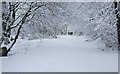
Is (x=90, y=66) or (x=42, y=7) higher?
(x=42, y=7)

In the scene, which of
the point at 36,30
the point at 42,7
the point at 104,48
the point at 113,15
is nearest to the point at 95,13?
the point at 113,15

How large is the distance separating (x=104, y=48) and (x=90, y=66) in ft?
18.6

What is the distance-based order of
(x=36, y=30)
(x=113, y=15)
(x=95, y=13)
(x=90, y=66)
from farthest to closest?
(x=36, y=30), (x=95, y=13), (x=113, y=15), (x=90, y=66)

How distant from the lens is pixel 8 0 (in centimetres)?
1255

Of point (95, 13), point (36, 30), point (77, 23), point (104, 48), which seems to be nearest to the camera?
point (95, 13)

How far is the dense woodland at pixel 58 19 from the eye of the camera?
1208cm

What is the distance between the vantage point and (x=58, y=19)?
1481 cm

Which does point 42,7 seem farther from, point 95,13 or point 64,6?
point 95,13

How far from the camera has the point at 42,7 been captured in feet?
45.1

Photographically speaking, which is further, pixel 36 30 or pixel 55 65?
pixel 36 30

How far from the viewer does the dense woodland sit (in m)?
12.1

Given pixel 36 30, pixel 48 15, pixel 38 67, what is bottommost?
pixel 38 67

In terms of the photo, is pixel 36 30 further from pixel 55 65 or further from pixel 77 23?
pixel 55 65

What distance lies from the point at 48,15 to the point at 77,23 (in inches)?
118
